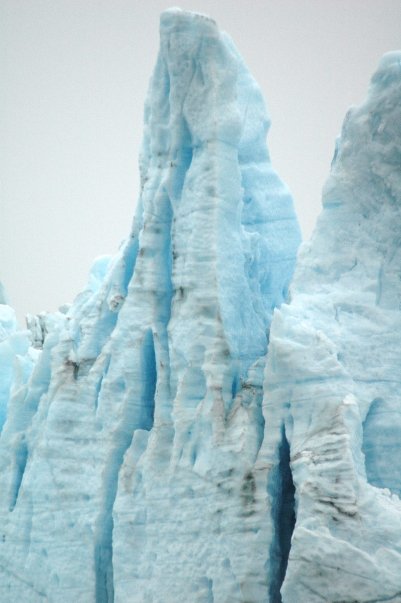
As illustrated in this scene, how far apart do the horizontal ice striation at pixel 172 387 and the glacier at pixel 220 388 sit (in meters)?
0.05

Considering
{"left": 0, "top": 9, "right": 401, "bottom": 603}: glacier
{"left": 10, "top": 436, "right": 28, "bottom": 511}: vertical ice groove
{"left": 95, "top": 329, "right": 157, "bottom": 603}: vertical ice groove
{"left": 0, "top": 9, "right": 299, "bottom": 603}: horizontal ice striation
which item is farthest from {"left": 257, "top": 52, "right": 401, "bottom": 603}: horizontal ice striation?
{"left": 10, "top": 436, "right": 28, "bottom": 511}: vertical ice groove

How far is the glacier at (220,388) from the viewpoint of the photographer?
17188 mm

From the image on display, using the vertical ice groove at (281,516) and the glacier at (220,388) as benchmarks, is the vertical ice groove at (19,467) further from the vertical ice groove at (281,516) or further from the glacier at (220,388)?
the vertical ice groove at (281,516)

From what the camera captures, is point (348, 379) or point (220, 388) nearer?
point (348, 379)

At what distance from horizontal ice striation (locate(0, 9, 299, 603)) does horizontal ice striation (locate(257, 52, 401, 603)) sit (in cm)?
118

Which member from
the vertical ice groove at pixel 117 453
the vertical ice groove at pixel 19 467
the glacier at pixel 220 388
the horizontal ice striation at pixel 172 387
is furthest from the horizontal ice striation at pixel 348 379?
the vertical ice groove at pixel 19 467

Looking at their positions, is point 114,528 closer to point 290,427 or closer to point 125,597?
point 125,597

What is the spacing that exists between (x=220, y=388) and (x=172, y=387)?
4.92 ft

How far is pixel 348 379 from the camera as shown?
59.5 feet

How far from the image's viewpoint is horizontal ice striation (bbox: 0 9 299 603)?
18328 mm

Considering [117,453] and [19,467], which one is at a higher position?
[117,453]

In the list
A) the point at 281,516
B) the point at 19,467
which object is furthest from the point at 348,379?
the point at 19,467

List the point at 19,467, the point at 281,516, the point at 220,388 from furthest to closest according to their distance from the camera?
1. the point at 19,467
2. the point at 220,388
3. the point at 281,516

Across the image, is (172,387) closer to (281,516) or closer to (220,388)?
(220,388)
